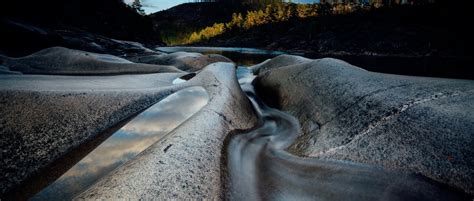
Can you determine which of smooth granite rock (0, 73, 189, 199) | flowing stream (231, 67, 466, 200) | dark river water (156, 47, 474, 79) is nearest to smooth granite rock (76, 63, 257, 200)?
flowing stream (231, 67, 466, 200)

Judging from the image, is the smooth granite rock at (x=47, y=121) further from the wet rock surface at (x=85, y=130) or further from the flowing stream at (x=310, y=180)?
the flowing stream at (x=310, y=180)

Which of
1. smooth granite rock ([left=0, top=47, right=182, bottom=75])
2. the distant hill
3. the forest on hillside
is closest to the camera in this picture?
smooth granite rock ([left=0, top=47, right=182, bottom=75])

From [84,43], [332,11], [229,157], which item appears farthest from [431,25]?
[229,157]

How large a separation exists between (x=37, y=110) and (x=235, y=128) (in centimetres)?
185

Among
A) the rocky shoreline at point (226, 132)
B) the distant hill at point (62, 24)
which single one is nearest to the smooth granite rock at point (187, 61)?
the distant hill at point (62, 24)

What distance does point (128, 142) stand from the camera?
7.81ft

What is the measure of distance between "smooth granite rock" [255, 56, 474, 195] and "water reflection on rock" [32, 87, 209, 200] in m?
1.34

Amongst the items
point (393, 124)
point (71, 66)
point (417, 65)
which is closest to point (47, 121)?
point (393, 124)

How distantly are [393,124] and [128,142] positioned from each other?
2.34m

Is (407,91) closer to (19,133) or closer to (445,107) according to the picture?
(445,107)

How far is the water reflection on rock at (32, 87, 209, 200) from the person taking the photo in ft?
5.65

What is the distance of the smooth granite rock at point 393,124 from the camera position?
6.10 ft

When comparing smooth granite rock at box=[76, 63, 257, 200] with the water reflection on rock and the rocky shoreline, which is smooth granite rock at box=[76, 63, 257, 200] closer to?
the rocky shoreline

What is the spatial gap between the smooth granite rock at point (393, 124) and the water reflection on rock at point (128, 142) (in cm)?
134
